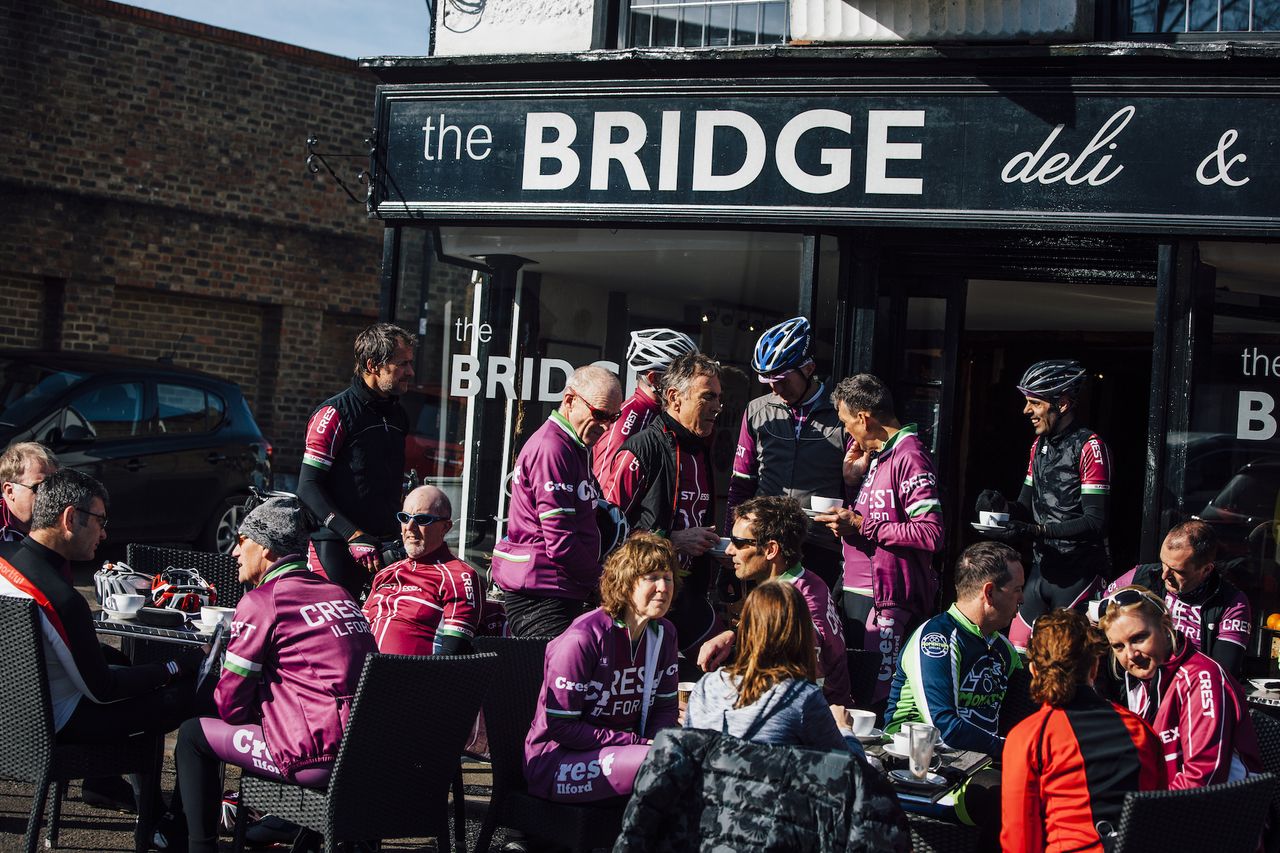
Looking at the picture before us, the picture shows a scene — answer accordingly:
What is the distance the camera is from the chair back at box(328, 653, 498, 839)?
13.6 feet

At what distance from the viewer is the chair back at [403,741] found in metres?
4.13

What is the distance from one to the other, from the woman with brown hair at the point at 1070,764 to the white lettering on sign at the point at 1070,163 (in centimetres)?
411

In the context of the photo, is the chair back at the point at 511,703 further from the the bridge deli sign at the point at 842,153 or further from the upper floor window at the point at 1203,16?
the upper floor window at the point at 1203,16

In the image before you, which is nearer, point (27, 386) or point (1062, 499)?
point (1062, 499)

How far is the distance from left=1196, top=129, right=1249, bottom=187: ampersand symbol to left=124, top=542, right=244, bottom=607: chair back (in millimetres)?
5169

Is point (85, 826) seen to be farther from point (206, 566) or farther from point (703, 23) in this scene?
point (703, 23)

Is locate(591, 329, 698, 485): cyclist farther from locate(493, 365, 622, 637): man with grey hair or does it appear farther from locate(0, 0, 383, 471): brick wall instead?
locate(0, 0, 383, 471): brick wall

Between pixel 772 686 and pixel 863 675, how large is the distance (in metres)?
1.72

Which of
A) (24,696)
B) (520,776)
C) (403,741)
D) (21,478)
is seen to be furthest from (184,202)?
(403,741)

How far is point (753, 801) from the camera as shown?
3275mm

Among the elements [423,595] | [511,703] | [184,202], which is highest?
[184,202]

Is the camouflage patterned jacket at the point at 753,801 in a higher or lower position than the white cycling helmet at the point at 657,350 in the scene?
lower

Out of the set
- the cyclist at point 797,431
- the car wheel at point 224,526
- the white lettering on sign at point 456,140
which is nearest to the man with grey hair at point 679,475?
the cyclist at point 797,431

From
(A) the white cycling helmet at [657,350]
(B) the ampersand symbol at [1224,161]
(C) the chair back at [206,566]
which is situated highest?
(B) the ampersand symbol at [1224,161]
